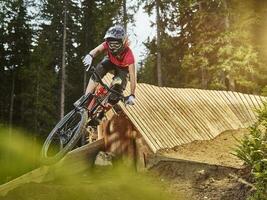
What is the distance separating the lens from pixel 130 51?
10.2 m

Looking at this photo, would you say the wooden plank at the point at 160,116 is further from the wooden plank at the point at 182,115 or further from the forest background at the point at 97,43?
the forest background at the point at 97,43

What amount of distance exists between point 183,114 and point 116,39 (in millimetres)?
4709

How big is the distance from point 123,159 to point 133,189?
192 cm

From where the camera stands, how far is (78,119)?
9.96 meters

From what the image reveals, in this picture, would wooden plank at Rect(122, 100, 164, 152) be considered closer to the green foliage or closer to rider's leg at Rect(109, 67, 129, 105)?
rider's leg at Rect(109, 67, 129, 105)

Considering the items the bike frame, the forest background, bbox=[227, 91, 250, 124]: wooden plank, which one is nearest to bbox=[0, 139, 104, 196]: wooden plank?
the bike frame

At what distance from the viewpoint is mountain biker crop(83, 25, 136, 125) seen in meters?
9.89

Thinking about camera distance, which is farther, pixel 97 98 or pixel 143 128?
pixel 143 128

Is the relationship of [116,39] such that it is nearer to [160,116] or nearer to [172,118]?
[160,116]

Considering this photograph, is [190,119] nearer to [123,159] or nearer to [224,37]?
[123,159]

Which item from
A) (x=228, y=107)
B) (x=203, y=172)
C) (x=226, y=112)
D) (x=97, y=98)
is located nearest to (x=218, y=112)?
(x=226, y=112)

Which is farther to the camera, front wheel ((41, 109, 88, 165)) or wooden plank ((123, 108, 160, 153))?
wooden plank ((123, 108, 160, 153))

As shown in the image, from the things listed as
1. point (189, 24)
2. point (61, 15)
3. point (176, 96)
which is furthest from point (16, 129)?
point (176, 96)

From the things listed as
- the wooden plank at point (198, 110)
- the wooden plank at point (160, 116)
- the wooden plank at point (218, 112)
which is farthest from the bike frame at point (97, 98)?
the wooden plank at point (218, 112)
